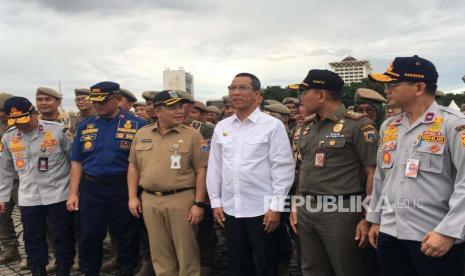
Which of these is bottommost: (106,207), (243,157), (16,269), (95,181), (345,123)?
(16,269)

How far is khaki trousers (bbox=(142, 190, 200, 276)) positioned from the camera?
3844 millimetres

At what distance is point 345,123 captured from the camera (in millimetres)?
3164

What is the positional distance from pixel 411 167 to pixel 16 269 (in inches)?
199

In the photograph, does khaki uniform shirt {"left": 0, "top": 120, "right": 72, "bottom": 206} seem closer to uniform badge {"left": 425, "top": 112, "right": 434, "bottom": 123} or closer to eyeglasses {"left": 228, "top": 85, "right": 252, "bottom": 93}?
eyeglasses {"left": 228, "top": 85, "right": 252, "bottom": 93}

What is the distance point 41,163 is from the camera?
4.53m

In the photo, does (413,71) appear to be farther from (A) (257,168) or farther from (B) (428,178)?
(A) (257,168)

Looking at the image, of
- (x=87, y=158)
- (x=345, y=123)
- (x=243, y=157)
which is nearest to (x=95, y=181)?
(x=87, y=158)

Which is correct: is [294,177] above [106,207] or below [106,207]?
above

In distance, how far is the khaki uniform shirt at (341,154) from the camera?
10.1 ft

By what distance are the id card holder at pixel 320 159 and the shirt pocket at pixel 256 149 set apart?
0.52 meters

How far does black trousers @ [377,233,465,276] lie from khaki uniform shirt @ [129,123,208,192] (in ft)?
6.15

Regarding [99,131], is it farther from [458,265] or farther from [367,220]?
[458,265]

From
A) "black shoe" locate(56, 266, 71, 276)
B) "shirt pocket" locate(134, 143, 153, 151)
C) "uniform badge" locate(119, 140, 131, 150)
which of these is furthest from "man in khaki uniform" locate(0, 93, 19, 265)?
"shirt pocket" locate(134, 143, 153, 151)

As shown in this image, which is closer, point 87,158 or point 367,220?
point 367,220
